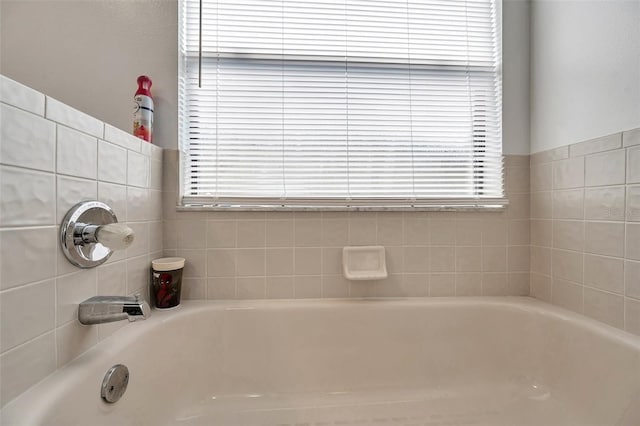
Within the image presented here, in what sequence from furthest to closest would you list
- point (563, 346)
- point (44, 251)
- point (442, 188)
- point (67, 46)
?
point (442, 188)
point (67, 46)
point (563, 346)
point (44, 251)

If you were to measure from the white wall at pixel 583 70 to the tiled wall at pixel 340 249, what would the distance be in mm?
207

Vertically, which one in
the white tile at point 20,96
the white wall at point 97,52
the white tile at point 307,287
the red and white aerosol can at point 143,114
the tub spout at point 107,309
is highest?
the white wall at point 97,52

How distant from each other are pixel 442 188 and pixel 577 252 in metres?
0.50

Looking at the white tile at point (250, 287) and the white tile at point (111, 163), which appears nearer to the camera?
the white tile at point (111, 163)

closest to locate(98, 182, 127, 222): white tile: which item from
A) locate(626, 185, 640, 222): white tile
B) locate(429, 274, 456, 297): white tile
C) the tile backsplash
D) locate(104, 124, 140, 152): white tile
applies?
the tile backsplash

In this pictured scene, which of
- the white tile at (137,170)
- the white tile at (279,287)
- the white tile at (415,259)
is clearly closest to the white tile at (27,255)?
the white tile at (137,170)

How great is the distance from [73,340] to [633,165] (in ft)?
5.16

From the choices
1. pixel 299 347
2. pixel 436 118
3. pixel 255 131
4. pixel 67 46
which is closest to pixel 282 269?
pixel 299 347

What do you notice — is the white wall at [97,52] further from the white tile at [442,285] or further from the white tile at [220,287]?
the white tile at [442,285]

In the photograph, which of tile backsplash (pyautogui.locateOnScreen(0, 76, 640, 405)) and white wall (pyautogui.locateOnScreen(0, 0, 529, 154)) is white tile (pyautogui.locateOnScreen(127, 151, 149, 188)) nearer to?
tile backsplash (pyautogui.locateOnScreen(0, 76, 640, 405))

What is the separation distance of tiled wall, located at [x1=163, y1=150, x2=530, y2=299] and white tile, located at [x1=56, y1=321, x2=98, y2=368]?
40 centimetres

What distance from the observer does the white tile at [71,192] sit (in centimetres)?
58

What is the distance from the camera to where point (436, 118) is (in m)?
1.17

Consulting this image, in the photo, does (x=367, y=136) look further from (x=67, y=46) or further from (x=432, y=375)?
(x=67, y=46)
